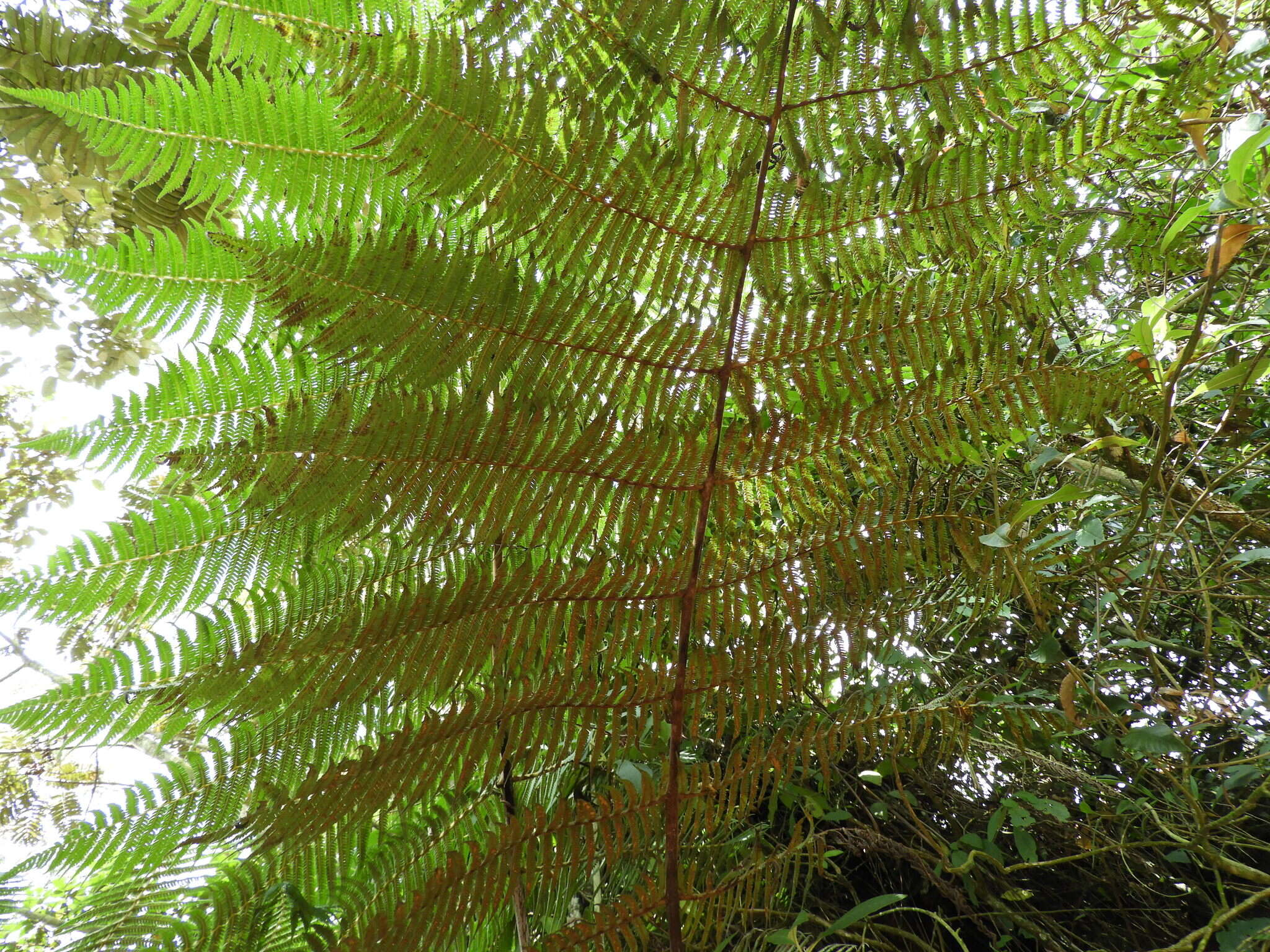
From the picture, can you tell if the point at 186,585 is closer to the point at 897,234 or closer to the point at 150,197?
the point at 897,234

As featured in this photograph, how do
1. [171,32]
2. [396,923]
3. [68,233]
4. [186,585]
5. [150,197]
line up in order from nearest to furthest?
[396,923], [171,32], [186,585], [150,197], [68,233]

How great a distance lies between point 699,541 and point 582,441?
20 centimetres

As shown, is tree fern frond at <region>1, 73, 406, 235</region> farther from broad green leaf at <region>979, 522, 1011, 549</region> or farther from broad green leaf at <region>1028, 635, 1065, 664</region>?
Answer: broad green leaf at <region>1028, 635, 1065, 664</region>

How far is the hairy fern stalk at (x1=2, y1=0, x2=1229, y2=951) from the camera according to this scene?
→ 92cm

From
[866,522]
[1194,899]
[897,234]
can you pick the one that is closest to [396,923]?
[866,522]

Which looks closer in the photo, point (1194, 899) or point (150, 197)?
point (1194, 899)

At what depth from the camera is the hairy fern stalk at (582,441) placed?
92 cm

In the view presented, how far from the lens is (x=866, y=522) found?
3.22 feet

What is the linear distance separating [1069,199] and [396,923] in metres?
1.19

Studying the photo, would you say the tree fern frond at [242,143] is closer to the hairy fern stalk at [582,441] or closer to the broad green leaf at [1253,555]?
the hairy fern stalk at [582,441]

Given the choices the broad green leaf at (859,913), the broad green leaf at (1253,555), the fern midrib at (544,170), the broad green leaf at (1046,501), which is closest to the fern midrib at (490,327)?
the fern midrib at (544,170)

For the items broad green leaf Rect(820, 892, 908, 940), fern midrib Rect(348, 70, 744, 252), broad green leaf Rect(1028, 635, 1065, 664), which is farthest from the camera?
broad green leaf Rect(1028, 635, 1065, 664)

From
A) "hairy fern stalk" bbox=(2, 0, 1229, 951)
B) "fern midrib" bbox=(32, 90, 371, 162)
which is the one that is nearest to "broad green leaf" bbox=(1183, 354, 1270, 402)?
"hairy fern stalk" bbox=(2, 0, 1229, 951)

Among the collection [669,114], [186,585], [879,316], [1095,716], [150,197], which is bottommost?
[1095,716]
